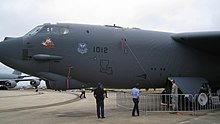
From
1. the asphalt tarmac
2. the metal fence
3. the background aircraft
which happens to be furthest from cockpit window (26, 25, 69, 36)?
the background aircraft

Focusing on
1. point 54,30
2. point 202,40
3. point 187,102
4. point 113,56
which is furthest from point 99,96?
point 202,40

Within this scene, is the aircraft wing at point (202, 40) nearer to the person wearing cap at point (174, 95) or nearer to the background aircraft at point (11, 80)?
the person wearing cap at point (174, 95)

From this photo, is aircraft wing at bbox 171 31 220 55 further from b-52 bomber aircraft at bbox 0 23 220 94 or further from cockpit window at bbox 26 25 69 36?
cockpit window at bbox 26 25 69 36

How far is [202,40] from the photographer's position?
1327 centimetres

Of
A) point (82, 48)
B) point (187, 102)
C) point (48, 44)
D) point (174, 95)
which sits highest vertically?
point (48, 44)

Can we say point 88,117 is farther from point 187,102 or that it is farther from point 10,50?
point 187,102

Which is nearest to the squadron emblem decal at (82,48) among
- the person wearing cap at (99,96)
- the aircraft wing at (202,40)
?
the person wearing cap at (99,96)

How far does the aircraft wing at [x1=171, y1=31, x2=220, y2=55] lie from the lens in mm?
12977

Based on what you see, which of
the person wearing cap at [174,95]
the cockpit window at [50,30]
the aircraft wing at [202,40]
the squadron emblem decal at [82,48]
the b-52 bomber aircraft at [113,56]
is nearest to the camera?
the b-52 bomber aircraft at [113,56]

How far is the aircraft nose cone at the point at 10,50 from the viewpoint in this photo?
10828mm

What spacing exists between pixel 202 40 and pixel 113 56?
4.44 metres

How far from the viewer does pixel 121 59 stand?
40.8ft

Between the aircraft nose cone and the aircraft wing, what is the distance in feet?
24.3

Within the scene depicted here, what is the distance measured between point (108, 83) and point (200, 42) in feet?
16.1
